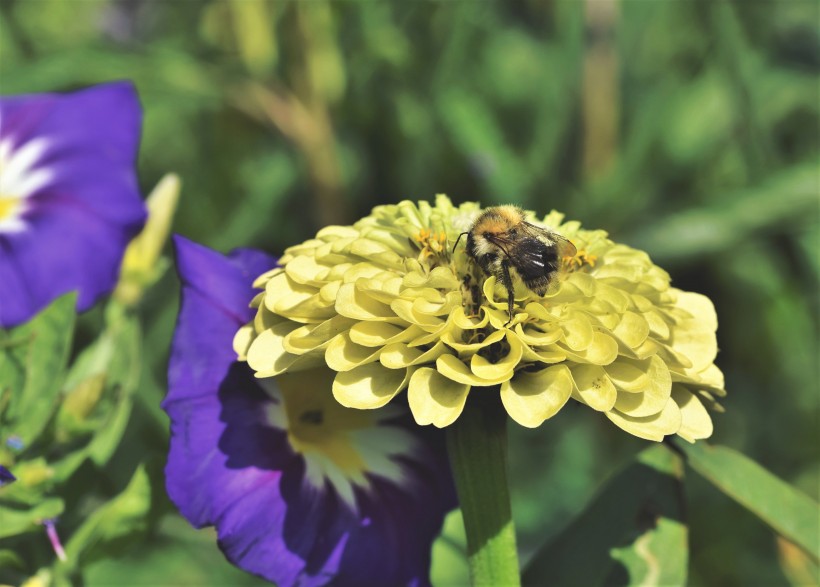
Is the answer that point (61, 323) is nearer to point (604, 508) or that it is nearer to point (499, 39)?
point (604, 508)

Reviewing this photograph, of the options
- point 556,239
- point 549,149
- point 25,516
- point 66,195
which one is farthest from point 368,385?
point 549,149

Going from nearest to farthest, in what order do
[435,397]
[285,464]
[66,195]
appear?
[435,397] < [285,464] < [66,195]

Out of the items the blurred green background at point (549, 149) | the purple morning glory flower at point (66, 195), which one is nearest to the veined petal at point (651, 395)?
the purple morning glory flower at point (66, 195)

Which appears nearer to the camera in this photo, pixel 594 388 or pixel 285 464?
pixel 594 388

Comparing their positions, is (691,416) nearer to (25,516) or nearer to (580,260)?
(580,260)

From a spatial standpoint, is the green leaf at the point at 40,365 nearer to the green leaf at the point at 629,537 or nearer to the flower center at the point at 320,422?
the flower center at the point at 320,422

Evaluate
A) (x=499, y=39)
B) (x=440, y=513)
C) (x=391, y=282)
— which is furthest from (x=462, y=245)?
(x=499, y=39)
